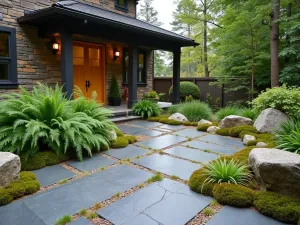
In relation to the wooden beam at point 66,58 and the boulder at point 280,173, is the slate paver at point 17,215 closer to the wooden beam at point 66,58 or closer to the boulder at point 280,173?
the boulder at point 280,173

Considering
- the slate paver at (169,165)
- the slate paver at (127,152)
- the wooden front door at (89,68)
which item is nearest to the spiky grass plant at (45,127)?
the slate paver at (127,152)

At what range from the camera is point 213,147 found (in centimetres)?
424

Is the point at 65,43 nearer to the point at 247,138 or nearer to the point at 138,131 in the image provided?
the point at 138,131

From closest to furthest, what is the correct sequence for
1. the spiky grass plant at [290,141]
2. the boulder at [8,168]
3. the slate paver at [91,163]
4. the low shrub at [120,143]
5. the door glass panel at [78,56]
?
the boulder at [8,168]
the spiky grass plant at [290,141]
the slate paver at [91,163]
the low shrub at [120,143]
the door glass panel at [78,56]

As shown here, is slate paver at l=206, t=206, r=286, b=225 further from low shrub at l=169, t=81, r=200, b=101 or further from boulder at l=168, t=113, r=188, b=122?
low shrub at l=169, t=81, r=200, b=101

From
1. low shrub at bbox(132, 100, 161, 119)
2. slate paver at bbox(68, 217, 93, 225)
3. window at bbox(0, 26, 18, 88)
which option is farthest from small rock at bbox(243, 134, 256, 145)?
window at bbox(0, 26, 18, 88)

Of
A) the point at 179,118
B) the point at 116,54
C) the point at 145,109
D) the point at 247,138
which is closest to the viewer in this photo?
the point at 247,138

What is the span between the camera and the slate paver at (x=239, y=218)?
197cm

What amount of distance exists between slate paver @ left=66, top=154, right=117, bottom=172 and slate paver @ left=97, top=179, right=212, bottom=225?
1.01 metres

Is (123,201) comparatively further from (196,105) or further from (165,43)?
(165,43)

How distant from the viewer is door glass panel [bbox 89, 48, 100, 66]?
796 centimetres

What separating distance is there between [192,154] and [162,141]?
946 mm

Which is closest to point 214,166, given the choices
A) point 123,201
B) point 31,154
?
point 123,201

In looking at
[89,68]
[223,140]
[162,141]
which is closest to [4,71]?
[89,68]
